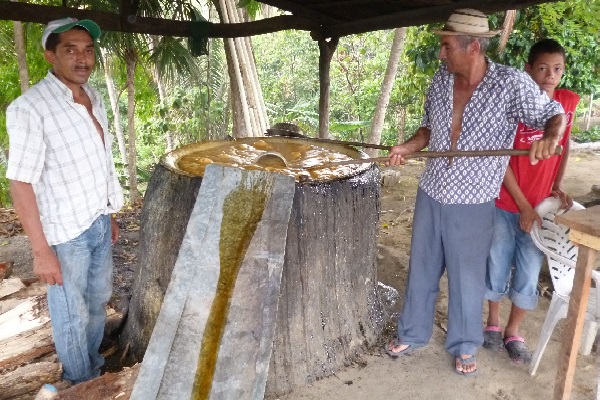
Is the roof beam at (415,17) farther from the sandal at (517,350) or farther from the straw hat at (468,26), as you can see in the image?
the sandal at (517,350)

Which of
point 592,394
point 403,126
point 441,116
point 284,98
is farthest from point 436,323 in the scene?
point 284,98

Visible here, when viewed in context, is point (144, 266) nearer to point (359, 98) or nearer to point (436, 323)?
point (436, 323)

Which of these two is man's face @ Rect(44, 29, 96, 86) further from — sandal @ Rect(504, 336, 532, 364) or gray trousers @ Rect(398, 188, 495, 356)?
sandal @ Rect(504, 336, 532, 364)

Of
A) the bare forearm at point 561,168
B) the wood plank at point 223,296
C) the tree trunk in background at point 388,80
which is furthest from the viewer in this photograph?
the tree trunk in background at point 388,80

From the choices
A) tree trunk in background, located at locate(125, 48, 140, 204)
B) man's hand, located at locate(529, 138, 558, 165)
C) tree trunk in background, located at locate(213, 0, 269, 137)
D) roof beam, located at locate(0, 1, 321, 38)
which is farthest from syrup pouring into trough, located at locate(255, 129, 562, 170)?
tree trunk in background, located at locate(125, 48, 140, 204)

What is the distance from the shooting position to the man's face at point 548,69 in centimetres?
252

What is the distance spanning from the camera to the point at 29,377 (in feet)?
7.49

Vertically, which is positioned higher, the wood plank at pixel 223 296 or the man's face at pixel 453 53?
the man's face at pixel 453 53

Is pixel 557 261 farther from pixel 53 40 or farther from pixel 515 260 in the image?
pixel 53 40

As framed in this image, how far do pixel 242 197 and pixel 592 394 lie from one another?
2.03 m

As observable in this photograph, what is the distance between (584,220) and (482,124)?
2.24 ft

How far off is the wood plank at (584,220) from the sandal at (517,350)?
1120 mm

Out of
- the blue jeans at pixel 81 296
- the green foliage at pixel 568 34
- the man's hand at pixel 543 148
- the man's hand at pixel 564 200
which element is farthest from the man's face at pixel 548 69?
the blue jeans at pixel 81 296

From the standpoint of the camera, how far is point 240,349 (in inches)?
64.0
